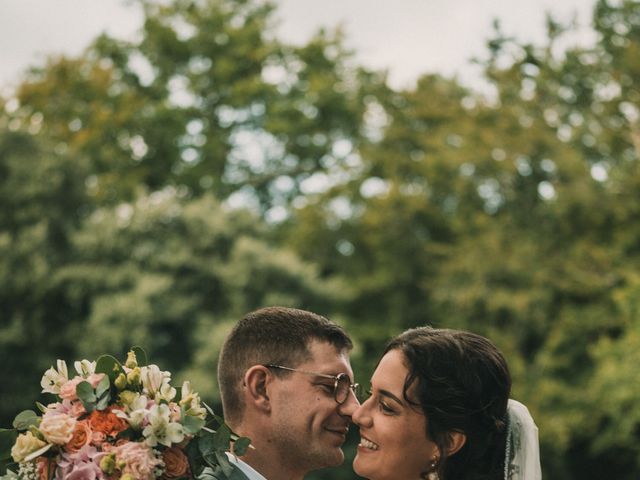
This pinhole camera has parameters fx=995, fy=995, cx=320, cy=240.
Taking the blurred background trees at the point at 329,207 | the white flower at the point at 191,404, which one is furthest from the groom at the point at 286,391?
the blurred background trees at the point at 329,207

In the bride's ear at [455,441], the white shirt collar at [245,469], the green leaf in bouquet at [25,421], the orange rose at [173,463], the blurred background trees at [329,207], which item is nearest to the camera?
the orange rose at [173,463]

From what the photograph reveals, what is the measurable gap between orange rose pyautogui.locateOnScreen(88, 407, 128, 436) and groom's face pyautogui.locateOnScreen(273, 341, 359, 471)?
0.96 meters

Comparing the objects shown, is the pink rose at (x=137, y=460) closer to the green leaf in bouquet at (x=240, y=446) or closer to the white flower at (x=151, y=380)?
the white flower at (x=151, y=380)

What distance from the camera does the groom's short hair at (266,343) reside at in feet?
15.3

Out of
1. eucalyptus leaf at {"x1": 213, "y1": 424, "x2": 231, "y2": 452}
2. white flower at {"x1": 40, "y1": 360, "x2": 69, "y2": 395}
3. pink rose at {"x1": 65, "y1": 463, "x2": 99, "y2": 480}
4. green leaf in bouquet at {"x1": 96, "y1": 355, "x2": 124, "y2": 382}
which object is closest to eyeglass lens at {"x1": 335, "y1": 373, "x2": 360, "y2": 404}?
eucalyptus leaf at {"x1": 213, "y1": 424, "x2": 231, "y2": 452}

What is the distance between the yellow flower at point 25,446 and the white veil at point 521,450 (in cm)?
212

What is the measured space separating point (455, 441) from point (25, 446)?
193cm

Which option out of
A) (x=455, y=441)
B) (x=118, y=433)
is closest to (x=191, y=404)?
(x=118, y=433)

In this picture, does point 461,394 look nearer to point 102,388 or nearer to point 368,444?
point 368,444

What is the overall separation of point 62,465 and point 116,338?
14812mm

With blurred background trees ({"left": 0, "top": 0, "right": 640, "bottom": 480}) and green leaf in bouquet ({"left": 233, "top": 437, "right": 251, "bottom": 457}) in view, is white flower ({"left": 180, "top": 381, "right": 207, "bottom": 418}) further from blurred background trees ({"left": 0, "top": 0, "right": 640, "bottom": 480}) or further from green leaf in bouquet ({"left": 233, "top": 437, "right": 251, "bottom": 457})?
blurred background trees ({"left": 0, "top": 0, "right": 640, "bottom": 480})

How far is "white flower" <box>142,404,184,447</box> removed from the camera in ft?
12.2

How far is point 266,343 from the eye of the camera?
4.70 m

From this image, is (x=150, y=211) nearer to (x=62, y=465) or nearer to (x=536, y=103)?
(x=536, y=103)
